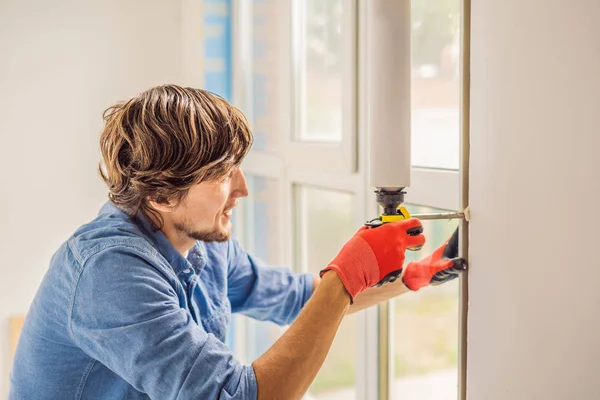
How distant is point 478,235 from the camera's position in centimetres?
90

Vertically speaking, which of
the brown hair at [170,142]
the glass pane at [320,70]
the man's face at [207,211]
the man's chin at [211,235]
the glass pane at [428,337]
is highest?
the glass pane at [320,70]

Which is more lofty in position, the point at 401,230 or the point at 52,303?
the point at 401,230

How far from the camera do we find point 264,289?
1.34 m

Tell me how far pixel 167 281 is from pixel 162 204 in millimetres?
136

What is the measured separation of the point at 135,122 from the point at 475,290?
60 cm

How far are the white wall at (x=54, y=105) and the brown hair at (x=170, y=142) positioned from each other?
0.99m

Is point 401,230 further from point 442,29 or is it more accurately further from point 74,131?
point 74,131

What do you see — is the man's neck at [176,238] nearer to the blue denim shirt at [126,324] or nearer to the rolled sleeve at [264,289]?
the blue denim shirt at [126,324]

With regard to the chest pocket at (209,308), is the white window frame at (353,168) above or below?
above

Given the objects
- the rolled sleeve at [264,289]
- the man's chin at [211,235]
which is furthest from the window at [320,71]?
the man's chin at [211,235]

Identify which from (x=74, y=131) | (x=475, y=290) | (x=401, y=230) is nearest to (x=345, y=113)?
(x=401, y=230)

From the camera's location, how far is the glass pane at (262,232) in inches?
75.6

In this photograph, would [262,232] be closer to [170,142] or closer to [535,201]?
[170,142]

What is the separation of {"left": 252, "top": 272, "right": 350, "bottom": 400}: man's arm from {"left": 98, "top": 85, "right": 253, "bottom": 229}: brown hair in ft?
0.91
